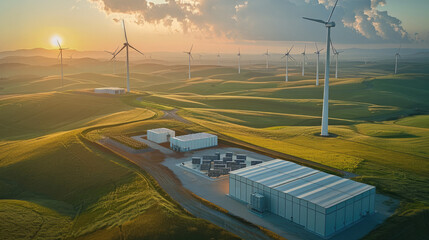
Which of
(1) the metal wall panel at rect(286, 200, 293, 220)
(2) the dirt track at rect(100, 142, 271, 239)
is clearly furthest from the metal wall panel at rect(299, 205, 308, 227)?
(2) the dirt track at rect(100, 142, 271, 239)

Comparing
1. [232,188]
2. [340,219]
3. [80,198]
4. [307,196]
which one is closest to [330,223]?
[340,219]

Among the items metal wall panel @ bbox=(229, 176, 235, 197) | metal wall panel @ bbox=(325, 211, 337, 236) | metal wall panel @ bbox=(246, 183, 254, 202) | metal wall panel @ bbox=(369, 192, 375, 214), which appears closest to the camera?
metal wall panel @ bbox=(325, 211, 337, 236)

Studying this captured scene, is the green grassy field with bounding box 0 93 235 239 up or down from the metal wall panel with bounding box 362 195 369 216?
down

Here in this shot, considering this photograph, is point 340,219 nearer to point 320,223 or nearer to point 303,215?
point 320,223

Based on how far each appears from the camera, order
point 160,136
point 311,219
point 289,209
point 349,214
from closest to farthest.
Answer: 1. point 311,219
2. point 349,214
3. point 289,209
4. point 160,136

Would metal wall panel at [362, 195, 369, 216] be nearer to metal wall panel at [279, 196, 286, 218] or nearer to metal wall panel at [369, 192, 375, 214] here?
metal wall panel at [369, 192, 375, 214]

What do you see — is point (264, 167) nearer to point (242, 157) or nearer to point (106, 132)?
point (242, 157)

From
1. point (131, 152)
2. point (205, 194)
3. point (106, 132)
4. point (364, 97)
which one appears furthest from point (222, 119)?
point (364, 97)
